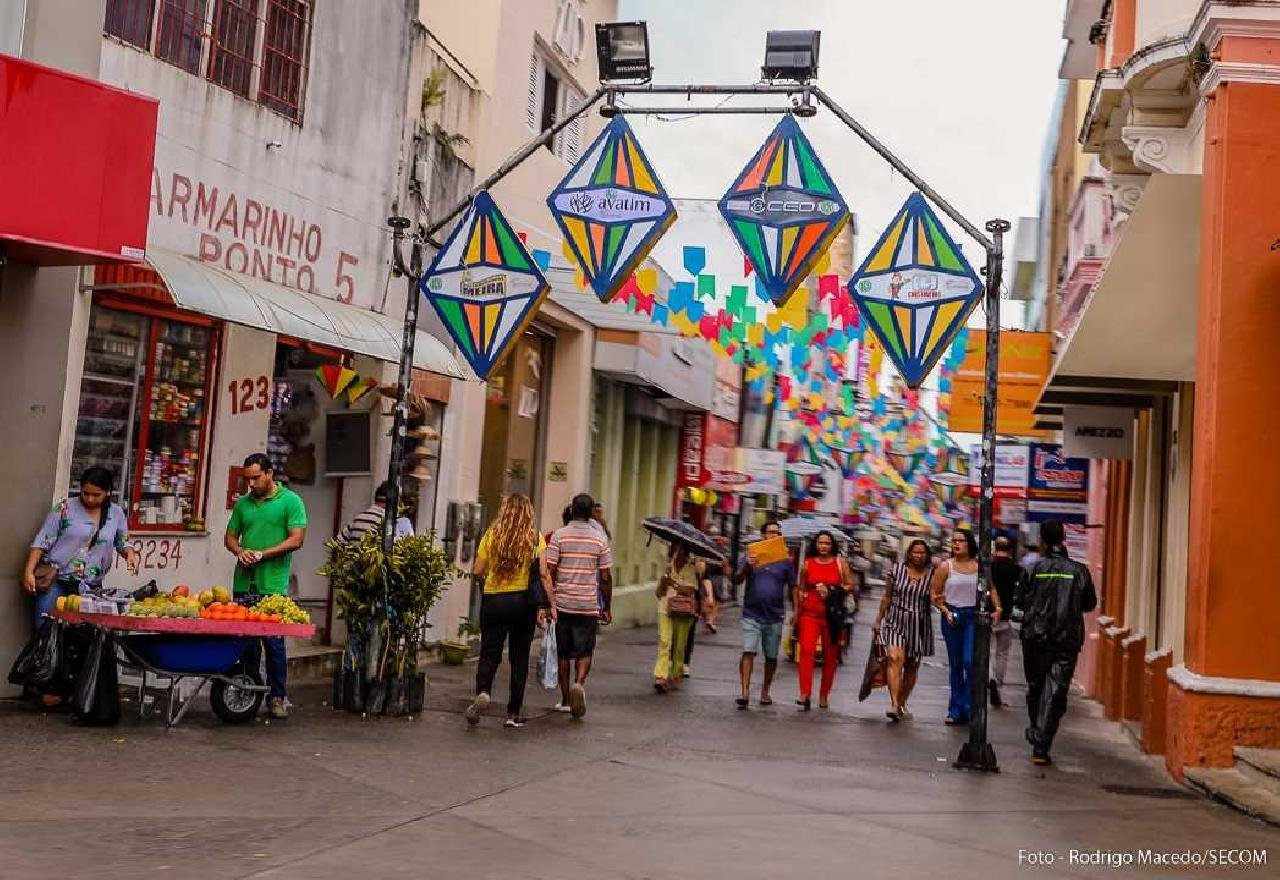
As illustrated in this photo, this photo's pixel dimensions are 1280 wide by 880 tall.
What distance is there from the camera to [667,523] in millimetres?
17422

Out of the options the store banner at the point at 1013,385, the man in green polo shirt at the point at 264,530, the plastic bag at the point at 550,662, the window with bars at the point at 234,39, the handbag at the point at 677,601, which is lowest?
the plastic bag at the point at 550,662

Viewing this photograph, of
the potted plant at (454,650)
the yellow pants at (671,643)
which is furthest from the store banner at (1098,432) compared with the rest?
the potted plant at (454,650)

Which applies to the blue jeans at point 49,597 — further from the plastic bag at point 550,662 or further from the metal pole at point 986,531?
the metal pole at point 986,531

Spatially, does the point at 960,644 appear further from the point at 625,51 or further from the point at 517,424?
the point at 517,424

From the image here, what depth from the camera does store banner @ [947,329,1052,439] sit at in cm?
2461

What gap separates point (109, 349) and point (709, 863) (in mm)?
7401

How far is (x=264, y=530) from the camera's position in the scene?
41.1ft

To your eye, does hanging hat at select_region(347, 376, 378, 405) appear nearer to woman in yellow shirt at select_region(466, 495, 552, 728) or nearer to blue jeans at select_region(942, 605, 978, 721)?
woman in yellow shirt at select_region(466, 495, 552, 728)

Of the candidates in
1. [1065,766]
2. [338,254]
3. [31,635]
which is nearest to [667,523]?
[338,254]

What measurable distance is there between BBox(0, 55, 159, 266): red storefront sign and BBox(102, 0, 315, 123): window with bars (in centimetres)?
164

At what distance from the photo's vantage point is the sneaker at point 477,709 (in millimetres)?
12703

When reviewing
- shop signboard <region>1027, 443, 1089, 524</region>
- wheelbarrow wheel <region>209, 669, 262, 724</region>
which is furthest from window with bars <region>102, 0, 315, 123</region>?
shop signboard <region>1027, 443, 1089, 524</region>

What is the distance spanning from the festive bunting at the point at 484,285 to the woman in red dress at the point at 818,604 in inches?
176

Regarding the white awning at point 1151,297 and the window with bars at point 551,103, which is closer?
the white awning at point 1151,297
